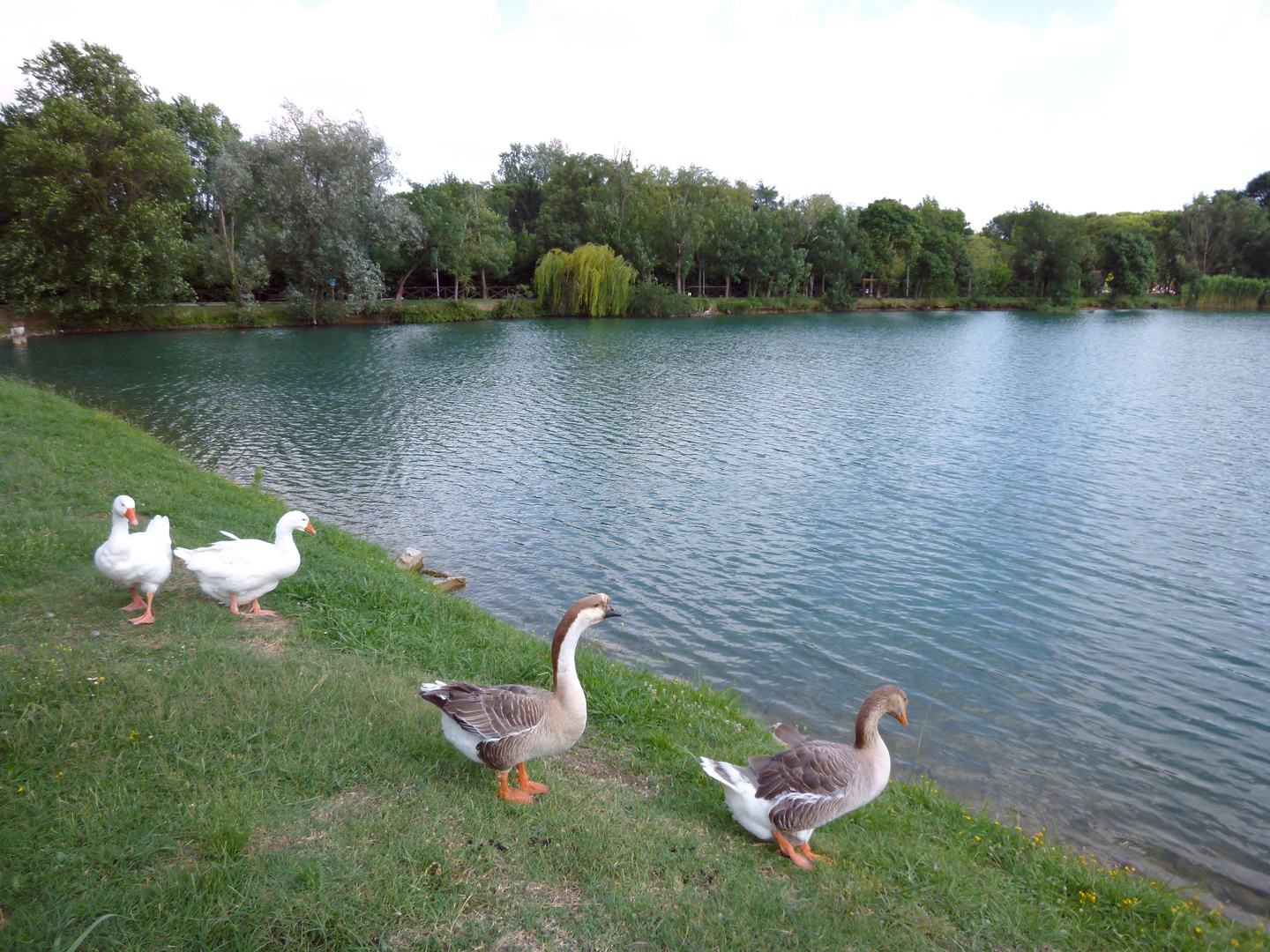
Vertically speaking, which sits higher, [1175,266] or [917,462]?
[1175,266]

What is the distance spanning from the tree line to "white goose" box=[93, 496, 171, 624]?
4556 centimetres

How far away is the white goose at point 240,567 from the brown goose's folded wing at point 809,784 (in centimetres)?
571

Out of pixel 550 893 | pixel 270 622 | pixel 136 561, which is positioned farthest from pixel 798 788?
pixel 136 561

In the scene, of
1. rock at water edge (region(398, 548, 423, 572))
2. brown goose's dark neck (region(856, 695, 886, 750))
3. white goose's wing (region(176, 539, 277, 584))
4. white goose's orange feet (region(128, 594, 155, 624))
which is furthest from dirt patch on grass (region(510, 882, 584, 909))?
rock at water edge (region(398, 548, 423, 572))

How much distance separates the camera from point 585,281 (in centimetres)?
6912

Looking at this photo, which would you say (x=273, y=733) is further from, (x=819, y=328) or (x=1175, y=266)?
(x=1175, y=266)

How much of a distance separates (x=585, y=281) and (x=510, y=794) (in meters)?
67.5

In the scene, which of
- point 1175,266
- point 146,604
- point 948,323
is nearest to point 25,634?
point 146,604

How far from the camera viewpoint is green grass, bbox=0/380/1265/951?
3850 millimetres

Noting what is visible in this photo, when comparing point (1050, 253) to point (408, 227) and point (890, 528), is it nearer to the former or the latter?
point (408, 227)

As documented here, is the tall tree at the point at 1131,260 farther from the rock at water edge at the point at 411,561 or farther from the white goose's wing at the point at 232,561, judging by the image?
the white goose's wing at the point at 232,561

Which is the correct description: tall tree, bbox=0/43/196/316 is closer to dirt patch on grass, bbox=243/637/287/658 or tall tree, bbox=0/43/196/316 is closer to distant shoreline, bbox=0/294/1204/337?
distant shoreline, bbox=0/294/1204/337

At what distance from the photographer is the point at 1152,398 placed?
29766 millimetres

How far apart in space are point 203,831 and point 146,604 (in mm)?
4467
